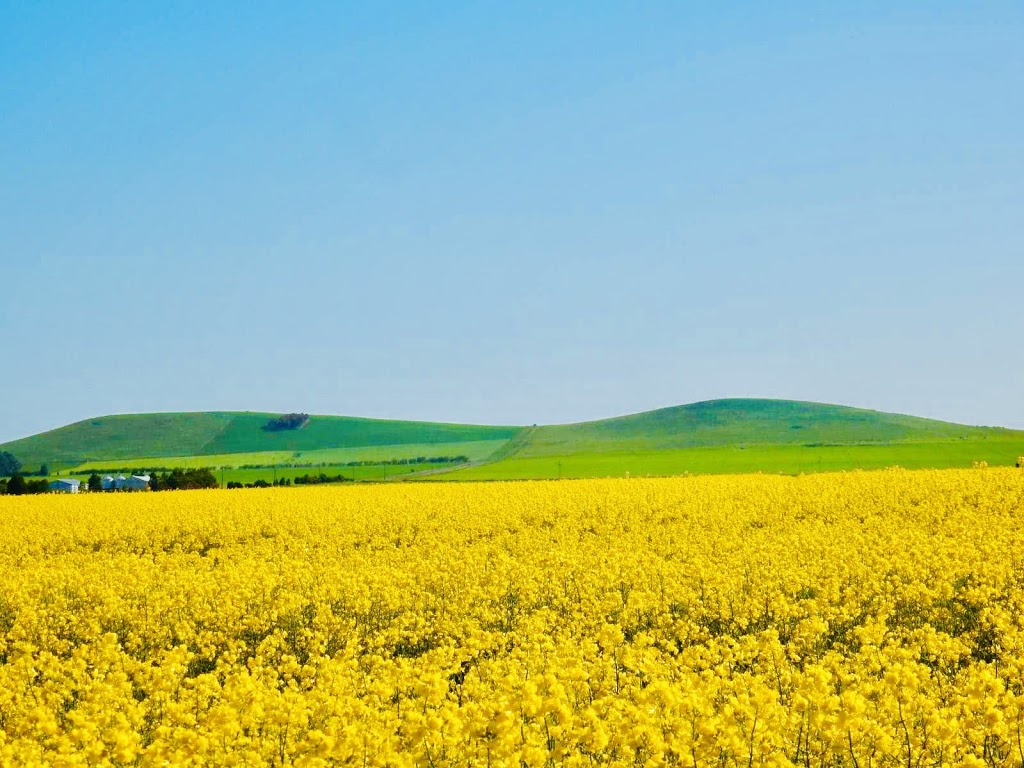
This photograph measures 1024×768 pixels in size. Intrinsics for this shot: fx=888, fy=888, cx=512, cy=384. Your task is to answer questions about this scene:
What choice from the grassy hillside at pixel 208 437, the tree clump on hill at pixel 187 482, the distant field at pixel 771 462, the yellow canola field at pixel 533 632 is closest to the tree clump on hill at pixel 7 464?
the grassy hillside at pixel 208 437

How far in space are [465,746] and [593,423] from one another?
395 feet

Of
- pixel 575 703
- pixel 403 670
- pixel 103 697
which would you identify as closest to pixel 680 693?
pixel 575 703

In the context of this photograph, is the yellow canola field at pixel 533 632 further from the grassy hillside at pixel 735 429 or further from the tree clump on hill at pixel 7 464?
the tree clump on hill at pixel 7 464

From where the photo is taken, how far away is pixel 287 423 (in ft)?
501

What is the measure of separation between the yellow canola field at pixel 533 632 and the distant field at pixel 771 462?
2597 centimetres

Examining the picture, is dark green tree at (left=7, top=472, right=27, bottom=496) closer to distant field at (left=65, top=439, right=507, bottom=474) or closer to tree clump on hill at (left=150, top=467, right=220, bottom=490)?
tree clump on hill at (left=150, top=467, right=220, bottom=490)

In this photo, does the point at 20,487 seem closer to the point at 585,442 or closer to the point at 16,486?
the point at 16,486

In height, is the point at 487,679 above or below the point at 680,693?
below

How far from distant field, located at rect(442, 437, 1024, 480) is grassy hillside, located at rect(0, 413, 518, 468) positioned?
69953mm

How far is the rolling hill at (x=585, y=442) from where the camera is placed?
62.7 m

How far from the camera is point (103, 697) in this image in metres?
8.27

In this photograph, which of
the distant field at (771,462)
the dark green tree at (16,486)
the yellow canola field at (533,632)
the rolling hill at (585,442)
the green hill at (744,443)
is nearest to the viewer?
the yellow canola field at (533,632)

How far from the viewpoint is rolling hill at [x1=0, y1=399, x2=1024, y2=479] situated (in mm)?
62656

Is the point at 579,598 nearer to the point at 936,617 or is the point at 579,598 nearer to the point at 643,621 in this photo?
the point at 643,621
